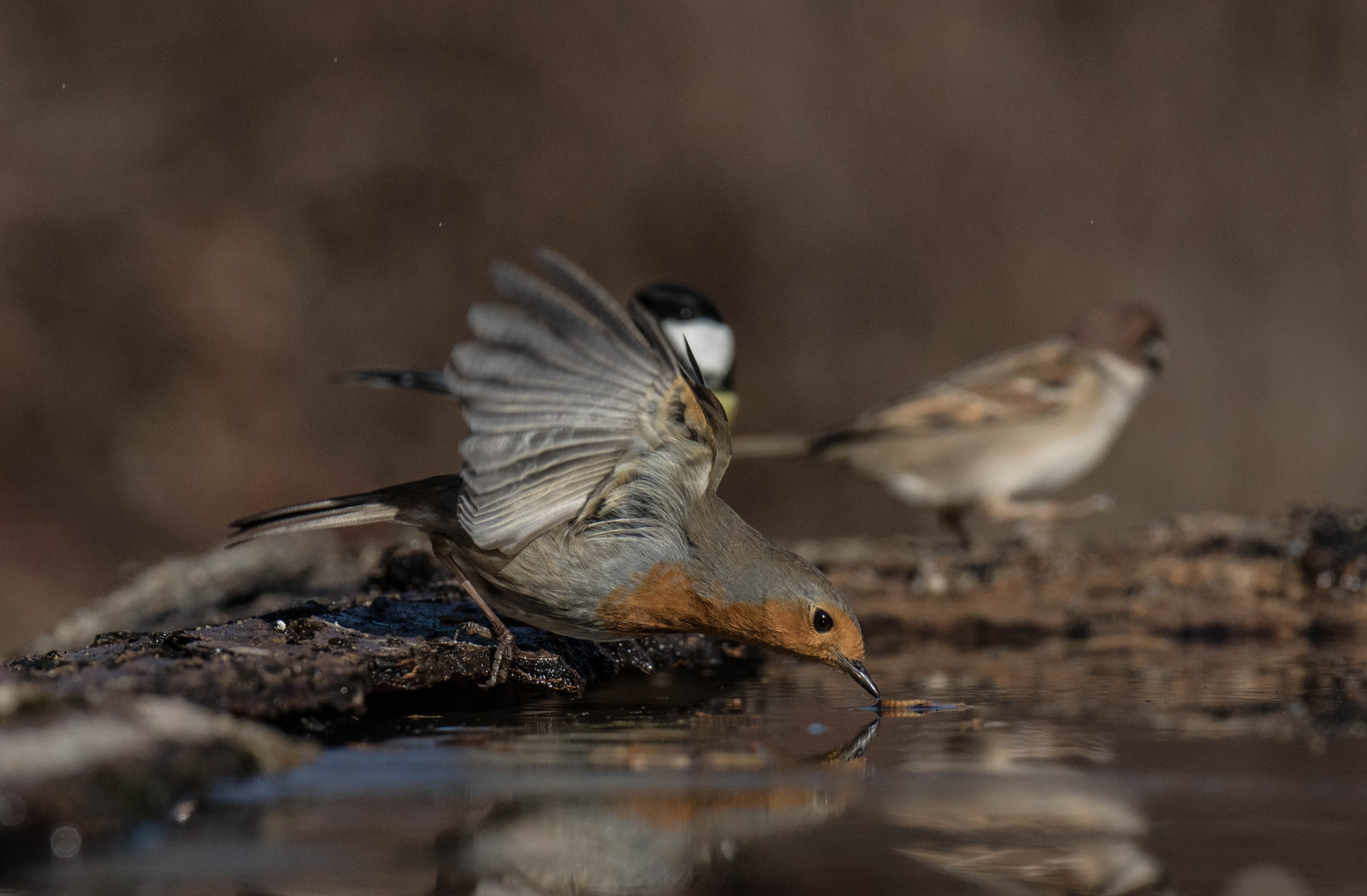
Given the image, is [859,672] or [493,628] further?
[493,628]

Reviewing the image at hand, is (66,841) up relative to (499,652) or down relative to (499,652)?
down

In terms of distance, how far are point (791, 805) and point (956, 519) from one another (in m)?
5.47

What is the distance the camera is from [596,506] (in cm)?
325

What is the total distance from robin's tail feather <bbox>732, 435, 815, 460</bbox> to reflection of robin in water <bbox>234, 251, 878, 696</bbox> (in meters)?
3.71

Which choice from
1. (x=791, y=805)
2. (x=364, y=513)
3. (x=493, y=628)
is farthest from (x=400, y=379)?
(x=791, y=805)

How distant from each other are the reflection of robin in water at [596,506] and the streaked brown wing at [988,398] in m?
3.75

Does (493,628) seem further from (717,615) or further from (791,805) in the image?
(791,805)

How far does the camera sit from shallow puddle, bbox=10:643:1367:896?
71.5 inches

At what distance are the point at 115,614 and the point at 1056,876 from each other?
14.0ft

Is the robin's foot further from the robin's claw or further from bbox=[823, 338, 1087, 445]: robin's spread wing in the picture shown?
bbox=[823, 338, 1087, 445]: robin's spread wing

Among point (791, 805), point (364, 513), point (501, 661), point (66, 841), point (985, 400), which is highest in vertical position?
point (985, 400)

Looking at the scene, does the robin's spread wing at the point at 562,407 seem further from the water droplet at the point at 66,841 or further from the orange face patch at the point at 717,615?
the water droplet at the point at 66,841

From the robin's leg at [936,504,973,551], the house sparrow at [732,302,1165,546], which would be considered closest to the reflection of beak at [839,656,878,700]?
the house sparrow at [732,302,1165,546]

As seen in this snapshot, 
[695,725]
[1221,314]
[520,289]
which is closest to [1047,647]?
[695,725]
